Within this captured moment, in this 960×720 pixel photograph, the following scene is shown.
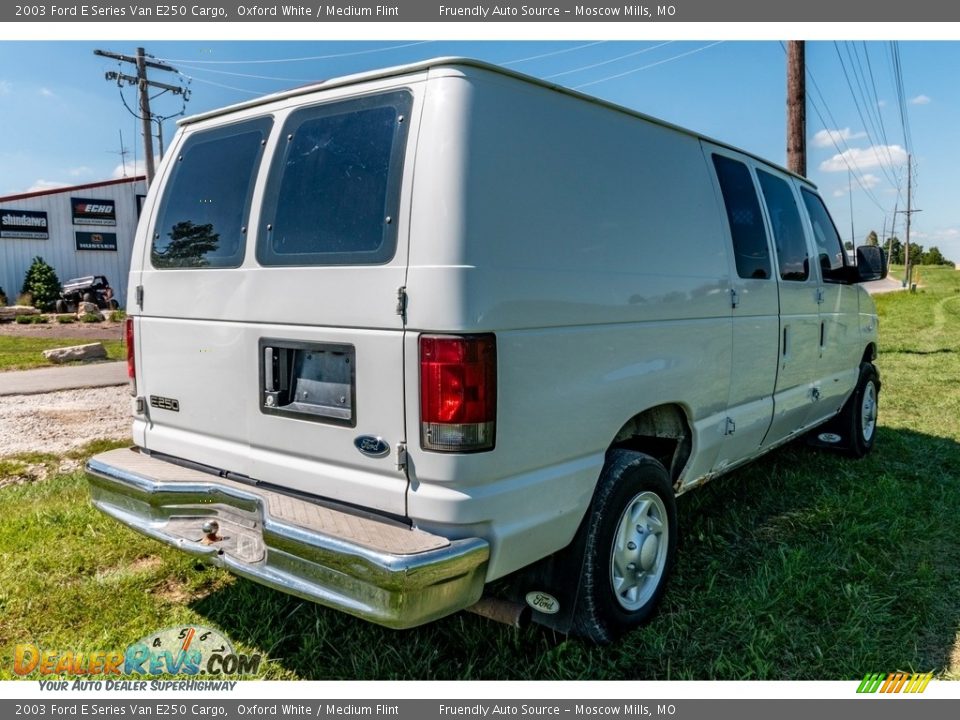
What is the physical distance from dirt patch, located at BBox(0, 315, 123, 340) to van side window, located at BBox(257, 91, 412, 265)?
59.2ft

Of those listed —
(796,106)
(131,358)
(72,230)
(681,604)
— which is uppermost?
(796,106)

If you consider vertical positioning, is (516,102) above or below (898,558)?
above

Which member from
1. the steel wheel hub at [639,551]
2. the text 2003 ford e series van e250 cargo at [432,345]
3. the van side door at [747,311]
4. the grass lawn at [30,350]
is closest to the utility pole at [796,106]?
the van side door at [747,311]

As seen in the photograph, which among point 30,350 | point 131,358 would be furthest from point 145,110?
point 131,358

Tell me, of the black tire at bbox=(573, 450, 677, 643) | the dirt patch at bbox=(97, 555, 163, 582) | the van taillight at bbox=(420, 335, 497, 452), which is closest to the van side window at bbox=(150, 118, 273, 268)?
the van taillight at bbox=(420, 335, 497, 452)

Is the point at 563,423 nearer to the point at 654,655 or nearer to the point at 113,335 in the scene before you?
the point at 654,655

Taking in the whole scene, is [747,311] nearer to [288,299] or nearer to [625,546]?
[625,546]

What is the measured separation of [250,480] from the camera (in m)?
3.26

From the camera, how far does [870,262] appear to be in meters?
5.73

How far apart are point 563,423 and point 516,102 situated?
48.9 inches

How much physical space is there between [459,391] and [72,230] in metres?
36.2

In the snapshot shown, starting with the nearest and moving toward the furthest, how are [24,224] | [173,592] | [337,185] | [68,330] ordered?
[337,185] < [173,592] < [68,330] < [24,224]

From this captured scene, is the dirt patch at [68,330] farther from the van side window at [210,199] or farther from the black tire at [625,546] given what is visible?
the black tire at [625,546]

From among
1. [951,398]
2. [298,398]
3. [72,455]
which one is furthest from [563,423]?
[951,398]
